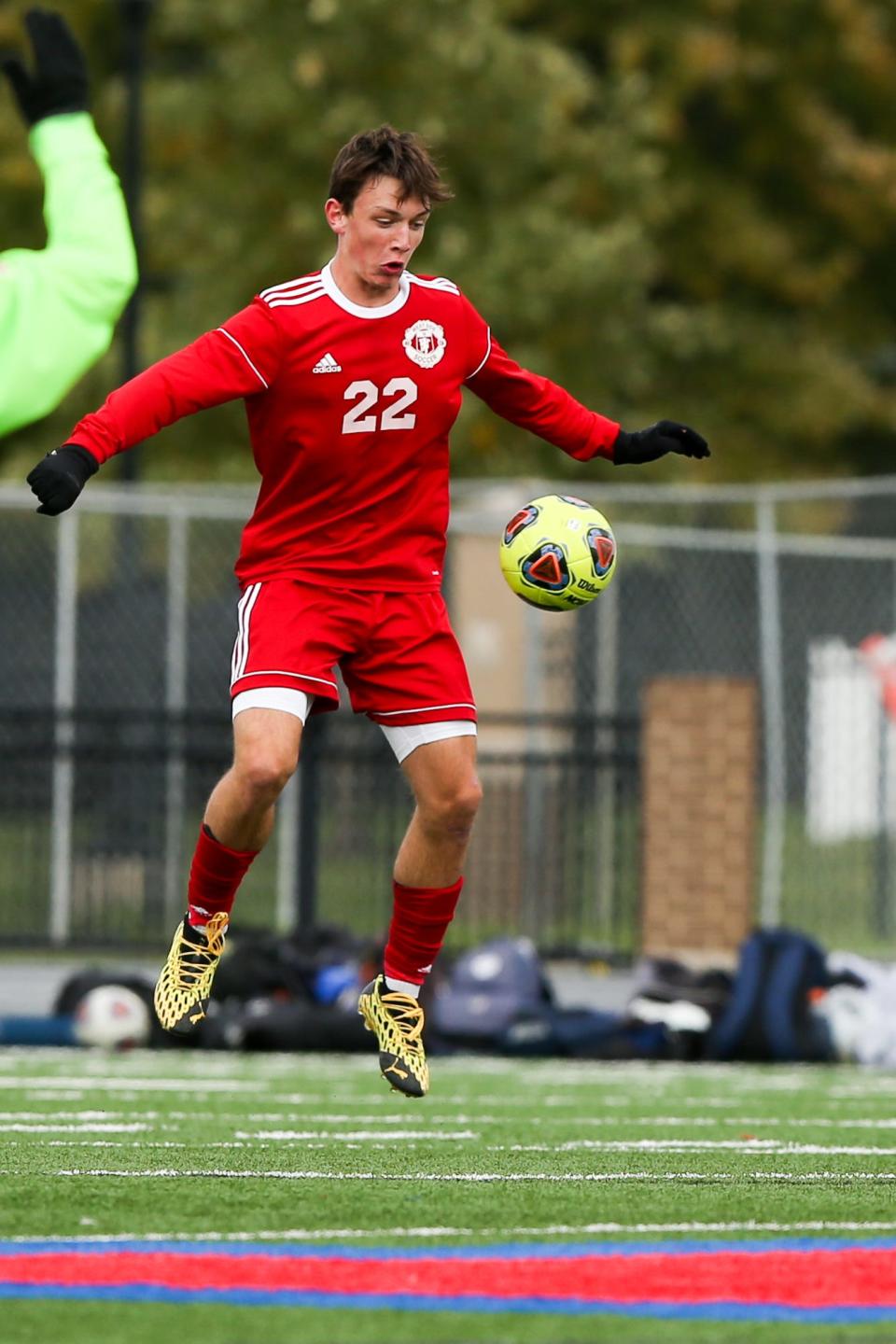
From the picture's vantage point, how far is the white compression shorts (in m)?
7.09

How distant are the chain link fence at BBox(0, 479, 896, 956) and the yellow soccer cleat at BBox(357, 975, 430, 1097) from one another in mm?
6504

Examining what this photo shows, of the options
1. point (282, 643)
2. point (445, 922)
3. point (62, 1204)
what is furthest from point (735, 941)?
point (62, 1204)

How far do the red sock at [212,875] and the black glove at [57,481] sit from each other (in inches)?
53.2

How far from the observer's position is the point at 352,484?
721 centimetres

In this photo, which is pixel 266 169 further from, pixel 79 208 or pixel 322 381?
pixel 79 208

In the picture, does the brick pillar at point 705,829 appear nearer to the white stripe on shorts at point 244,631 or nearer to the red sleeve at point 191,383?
the white stripe on shorts at point 244,631

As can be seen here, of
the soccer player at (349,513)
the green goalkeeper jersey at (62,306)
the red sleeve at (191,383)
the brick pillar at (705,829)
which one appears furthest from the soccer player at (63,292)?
the brick pillar at (705,829)

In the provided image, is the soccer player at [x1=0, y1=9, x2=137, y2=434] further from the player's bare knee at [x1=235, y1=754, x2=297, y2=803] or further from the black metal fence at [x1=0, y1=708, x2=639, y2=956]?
the black metal fence at [x1=0, y1=708, x2=639, y2=956]

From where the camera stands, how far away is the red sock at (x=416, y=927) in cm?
765

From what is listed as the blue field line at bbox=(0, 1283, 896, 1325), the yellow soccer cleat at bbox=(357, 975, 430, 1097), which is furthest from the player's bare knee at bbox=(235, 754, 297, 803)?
the blue field line at bbox=(0, 1283, 896, 1325)

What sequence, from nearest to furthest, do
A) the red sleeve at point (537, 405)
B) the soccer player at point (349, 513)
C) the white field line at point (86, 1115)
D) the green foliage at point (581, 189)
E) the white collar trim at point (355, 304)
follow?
1. the soccer player at point (349, 513)
2. the white collar trim at point (355, 304)
3. the red sleeve at point (537, 405)
4. the white field line at point (86, 1115)
5. the green foliage at point (581, 189)

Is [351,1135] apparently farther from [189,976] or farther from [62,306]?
[62,306]

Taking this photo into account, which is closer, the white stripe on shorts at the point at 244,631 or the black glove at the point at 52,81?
the black glove at the point at 52,81

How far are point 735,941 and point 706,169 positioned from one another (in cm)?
1713
